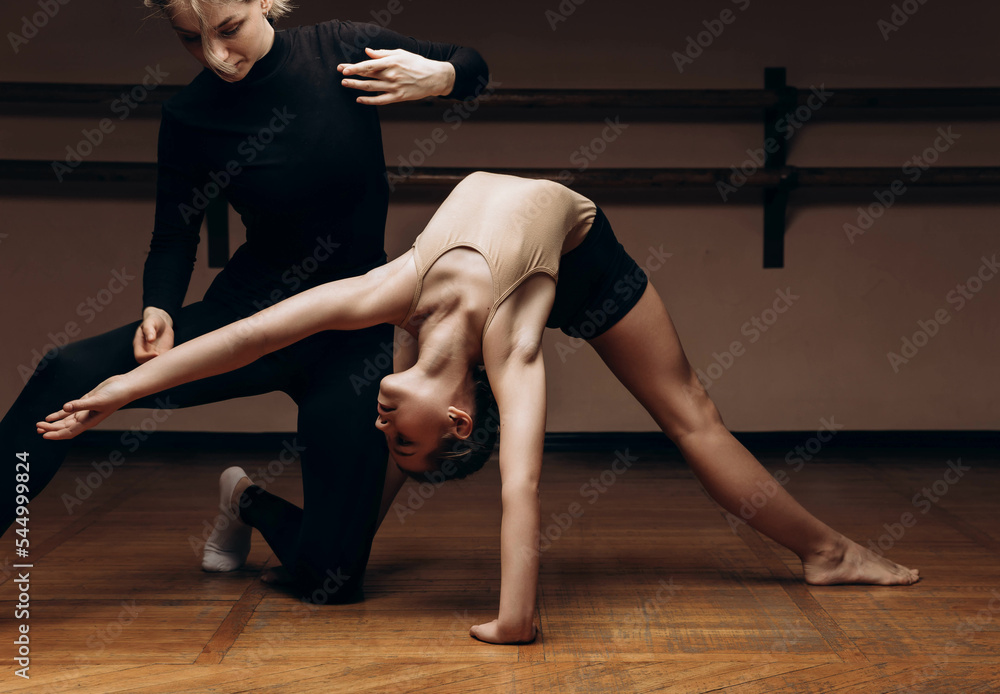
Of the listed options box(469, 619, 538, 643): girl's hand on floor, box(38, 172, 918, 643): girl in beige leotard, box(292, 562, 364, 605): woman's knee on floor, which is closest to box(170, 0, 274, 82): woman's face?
box(38, 172, 918, 643): girl in beige leotard

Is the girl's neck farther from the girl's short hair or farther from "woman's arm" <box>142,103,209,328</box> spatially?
"woman's arm" <box>142,103,209,328</box>

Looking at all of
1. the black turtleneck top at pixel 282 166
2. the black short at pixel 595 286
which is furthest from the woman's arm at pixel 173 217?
the black short at pixel 595 286

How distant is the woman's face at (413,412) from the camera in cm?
182

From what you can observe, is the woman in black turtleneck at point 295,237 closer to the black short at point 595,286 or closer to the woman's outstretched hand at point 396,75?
the woman's outstretched hand at point 396,75

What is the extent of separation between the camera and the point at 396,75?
6.12ft

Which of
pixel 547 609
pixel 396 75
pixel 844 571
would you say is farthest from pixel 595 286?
pixel 844 571

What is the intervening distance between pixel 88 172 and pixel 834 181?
3.20 meters

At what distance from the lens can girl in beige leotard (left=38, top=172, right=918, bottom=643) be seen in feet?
5.66

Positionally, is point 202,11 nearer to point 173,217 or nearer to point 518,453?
point 173,217

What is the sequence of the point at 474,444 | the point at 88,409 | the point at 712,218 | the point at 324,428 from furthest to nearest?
1. the point at 712,218
2. the point at 324,428
3. the point at 474,444
4. the point at 88,409

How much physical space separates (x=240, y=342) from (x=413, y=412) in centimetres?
37

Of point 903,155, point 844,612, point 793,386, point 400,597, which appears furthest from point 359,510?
point 903,155

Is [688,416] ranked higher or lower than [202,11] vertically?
lower

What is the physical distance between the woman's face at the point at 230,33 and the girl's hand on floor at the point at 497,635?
125cm
